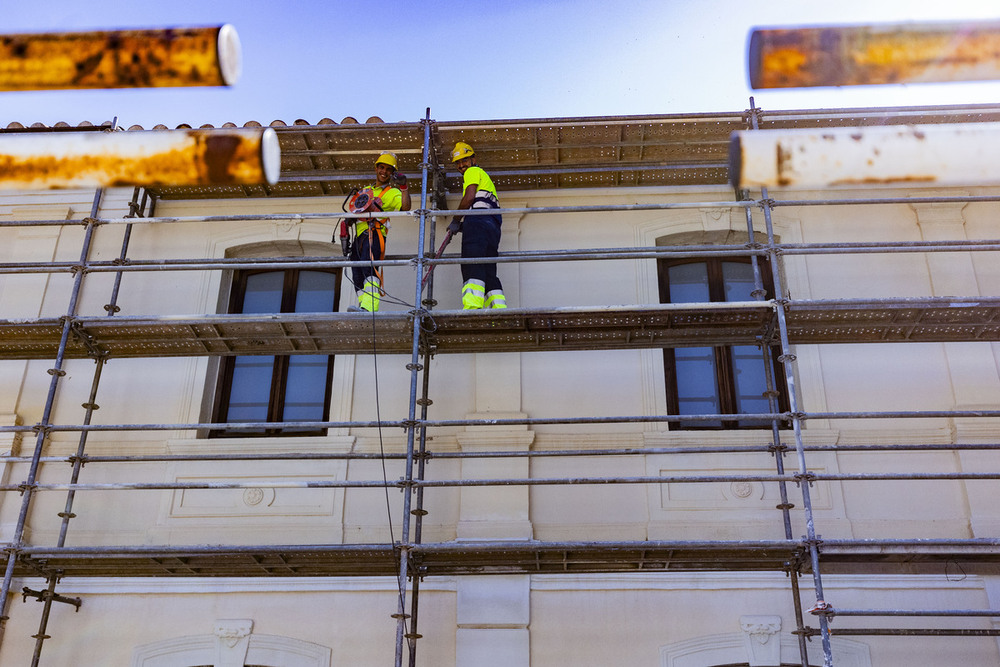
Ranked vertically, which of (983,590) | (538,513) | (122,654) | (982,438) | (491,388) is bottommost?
(122,654)

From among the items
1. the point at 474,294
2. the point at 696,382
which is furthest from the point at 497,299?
the point at 696,382

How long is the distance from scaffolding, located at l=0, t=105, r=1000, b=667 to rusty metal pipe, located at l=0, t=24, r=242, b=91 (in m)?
4.55

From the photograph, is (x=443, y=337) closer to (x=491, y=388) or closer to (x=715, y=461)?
(x=491, y=388)

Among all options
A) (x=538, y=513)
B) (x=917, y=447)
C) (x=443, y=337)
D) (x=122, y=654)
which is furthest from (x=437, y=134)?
(x=122, y=654)

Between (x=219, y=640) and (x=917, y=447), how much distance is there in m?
5.81

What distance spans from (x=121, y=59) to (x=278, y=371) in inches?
262

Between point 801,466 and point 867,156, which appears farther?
point 801,466

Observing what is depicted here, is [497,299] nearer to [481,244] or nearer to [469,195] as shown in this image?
[481,244]

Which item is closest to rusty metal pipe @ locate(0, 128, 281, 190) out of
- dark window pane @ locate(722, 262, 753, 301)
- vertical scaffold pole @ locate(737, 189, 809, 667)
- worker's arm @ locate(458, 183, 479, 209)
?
worker's arm @ locate(458, 183, 479, 209)

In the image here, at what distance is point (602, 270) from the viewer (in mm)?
8820

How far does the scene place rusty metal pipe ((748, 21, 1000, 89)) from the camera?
2.27 m

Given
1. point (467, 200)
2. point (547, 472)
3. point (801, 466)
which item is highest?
point (467, 200)

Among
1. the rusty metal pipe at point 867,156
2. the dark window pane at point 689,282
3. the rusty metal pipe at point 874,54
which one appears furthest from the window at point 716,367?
the rusty metal pipe at point 874,54

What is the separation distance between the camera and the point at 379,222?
817 cm
